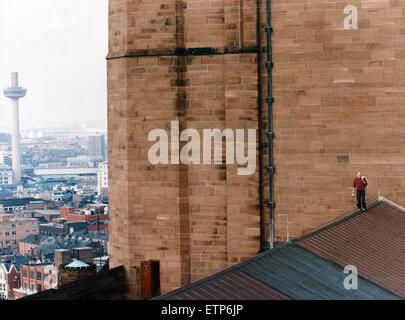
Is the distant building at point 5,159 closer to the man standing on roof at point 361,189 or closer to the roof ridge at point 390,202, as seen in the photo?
the roof ridge at point 390,202

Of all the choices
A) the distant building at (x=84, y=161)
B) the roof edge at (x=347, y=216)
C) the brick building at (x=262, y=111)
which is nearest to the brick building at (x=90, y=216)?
the distant building at (x=84, y=161)

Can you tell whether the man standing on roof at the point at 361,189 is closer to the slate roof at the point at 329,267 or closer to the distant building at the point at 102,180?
the slate roof at the point at 329,267

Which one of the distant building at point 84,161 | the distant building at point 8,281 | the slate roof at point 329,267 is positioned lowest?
the distant building at point 8,281

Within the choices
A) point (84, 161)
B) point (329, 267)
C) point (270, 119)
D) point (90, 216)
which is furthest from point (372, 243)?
point (84, 161)

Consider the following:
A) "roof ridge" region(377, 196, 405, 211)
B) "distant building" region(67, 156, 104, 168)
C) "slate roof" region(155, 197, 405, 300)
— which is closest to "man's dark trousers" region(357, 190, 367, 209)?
"slate roof" region(155, 197, 405, 300)

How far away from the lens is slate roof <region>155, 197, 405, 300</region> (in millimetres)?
15719

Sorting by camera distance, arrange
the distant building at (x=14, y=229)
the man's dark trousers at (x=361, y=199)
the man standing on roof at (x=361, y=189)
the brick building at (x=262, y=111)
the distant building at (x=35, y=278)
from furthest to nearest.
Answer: the distant building at (x=14, y=229) → the distant building at (x=35, y=278) → the brick building at (x=262, y=111) → the man's dark trousers at (x=361, y=199) → the man standing on roof at (x=361, y=189)

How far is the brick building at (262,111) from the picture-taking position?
21.5 m

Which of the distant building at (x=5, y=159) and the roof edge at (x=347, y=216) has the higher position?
the roof edge at (x=347, y=216)

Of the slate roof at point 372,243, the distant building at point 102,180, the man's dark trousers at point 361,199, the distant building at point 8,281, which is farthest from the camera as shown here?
the distant building at point 102,180

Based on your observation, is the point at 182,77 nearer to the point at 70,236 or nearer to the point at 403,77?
the point at 403,77

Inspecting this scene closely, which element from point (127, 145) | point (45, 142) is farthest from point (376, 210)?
point (45, 142)

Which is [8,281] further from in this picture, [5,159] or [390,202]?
[5,159]

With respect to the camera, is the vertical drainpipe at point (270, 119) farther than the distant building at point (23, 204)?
No
